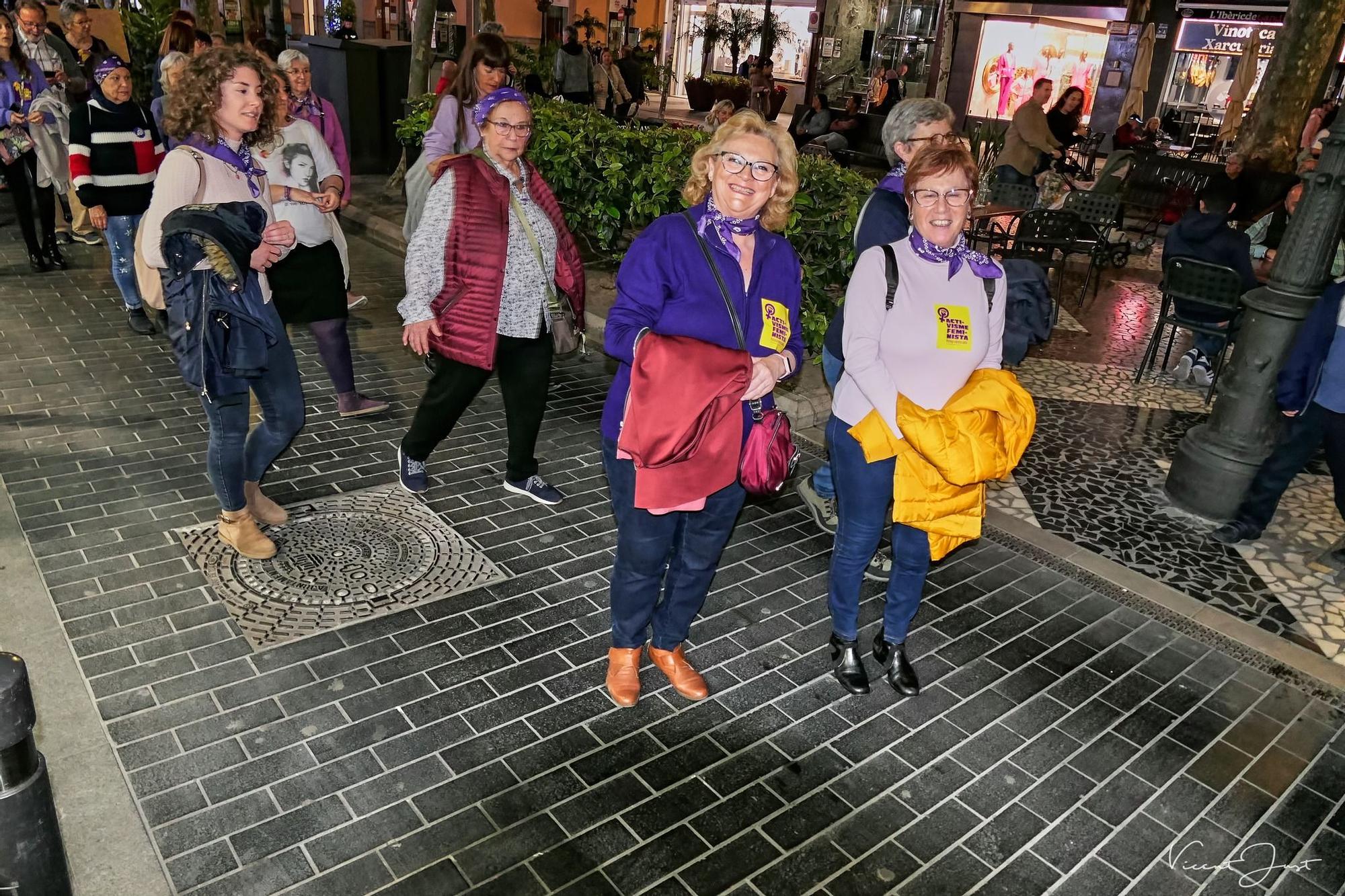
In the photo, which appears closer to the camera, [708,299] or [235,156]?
[708,299]

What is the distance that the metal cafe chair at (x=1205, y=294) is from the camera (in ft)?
24.8

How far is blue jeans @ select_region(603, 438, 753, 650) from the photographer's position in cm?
335

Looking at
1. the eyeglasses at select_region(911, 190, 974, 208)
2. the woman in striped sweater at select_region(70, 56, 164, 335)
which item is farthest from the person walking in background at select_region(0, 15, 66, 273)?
the eyeglasses at select_region(911, 190, 974, 208)

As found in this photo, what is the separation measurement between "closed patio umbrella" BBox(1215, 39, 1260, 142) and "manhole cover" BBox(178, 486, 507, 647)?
19.8 meters

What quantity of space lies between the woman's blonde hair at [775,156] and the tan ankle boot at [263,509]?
2726mm

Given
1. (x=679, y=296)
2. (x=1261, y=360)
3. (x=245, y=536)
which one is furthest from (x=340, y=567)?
(x=1261, y=360)

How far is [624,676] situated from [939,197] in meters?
2.15

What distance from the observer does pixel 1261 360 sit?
5.68 metres

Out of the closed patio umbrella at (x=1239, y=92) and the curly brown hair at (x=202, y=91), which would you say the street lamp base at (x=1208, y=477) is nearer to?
the curly brown hair at (x=202, y=91)

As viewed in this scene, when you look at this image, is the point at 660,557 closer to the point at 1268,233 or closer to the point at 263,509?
the point at 263,509

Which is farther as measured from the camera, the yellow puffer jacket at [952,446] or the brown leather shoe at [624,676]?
the brown leather shoe at [624,676]

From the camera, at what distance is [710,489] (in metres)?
3.24

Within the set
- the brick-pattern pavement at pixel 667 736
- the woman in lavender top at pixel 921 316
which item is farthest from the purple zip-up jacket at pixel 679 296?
the brick-pattern pavement at pixel 667 736

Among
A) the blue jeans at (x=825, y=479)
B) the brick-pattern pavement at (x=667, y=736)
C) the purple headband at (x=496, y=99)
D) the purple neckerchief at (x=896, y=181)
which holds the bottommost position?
the brick-pattern pavement at (x=667, y=736)
